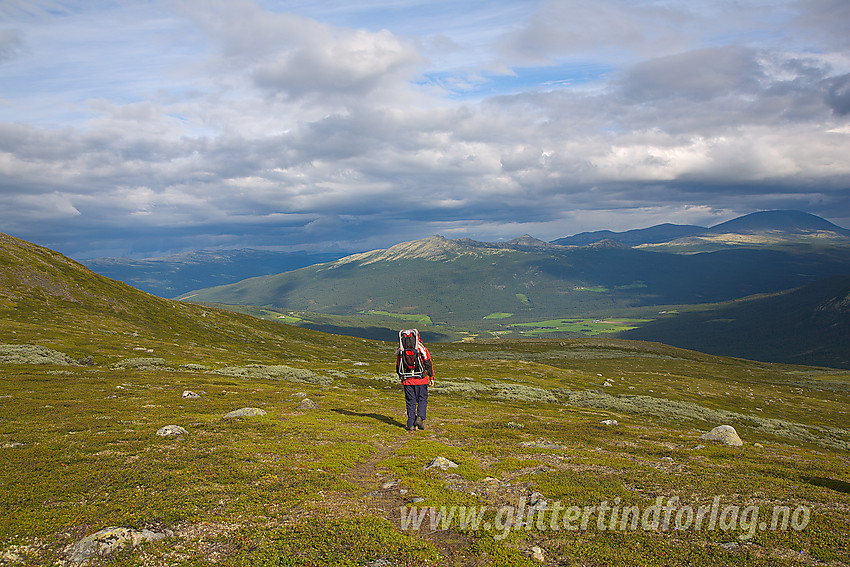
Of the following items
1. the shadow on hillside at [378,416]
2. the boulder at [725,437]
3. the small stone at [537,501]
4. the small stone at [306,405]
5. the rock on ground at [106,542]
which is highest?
the rock on ground at [106,542]

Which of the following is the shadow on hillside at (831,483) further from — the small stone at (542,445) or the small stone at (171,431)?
the small stone at (171,431)

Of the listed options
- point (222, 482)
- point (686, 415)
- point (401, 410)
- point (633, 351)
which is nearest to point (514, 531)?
point (222, 482)

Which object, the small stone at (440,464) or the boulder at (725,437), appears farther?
the boulder at (725,437)

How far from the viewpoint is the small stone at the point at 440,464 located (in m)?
17.8

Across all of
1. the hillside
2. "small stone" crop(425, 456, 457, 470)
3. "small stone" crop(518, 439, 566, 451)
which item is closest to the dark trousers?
"small stone" crop(518, 439, 566, 451)

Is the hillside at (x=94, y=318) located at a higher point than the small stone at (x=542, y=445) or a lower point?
higher

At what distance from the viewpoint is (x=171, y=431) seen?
2053cm

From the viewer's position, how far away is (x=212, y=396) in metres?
34.6

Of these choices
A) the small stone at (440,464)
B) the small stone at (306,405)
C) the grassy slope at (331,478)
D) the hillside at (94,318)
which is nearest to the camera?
the grassy slope at (331,478)

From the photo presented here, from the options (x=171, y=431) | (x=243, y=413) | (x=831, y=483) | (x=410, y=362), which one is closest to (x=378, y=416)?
(x=410, y=362)

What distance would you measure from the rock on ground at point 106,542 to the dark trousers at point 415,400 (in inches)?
624

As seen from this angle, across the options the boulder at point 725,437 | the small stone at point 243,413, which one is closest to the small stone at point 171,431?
the small stone at point 243,413

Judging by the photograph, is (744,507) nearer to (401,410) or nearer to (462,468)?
(462,468)

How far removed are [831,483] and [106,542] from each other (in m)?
25.3
